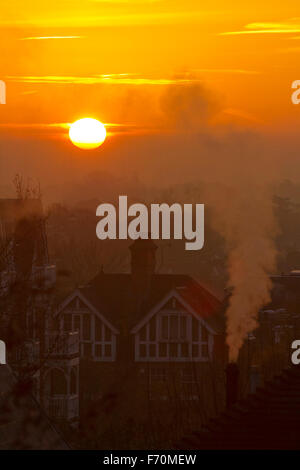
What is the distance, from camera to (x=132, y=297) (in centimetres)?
5359

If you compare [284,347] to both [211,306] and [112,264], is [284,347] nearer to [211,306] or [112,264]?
[211,306]

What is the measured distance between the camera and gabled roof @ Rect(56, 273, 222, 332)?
5231 centimetres

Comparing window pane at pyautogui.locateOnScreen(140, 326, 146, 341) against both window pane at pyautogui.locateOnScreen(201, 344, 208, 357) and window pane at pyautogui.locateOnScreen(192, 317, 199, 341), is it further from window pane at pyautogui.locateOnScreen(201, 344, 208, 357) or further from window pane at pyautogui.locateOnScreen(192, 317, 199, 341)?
window pane at pyautogui.locateOnScreen(201, 344, 208, 357)

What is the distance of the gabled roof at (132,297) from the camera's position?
Result: 52.3 m

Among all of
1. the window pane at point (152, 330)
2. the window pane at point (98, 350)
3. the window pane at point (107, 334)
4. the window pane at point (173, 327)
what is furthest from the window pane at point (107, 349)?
the window pane at point (173, 327)

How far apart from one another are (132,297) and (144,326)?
4.45 feet

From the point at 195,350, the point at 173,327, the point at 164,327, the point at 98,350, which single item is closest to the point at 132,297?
the point at 164,327

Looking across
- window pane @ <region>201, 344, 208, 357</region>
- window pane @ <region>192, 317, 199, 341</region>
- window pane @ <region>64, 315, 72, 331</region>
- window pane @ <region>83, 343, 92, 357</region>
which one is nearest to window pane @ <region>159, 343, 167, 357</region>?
window pane @ <region>192, 317, 199, 341</region>

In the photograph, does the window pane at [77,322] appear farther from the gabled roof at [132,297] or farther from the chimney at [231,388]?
the chimney at [231,388]

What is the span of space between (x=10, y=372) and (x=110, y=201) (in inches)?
2925

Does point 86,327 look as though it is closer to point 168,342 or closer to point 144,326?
point 144,326
